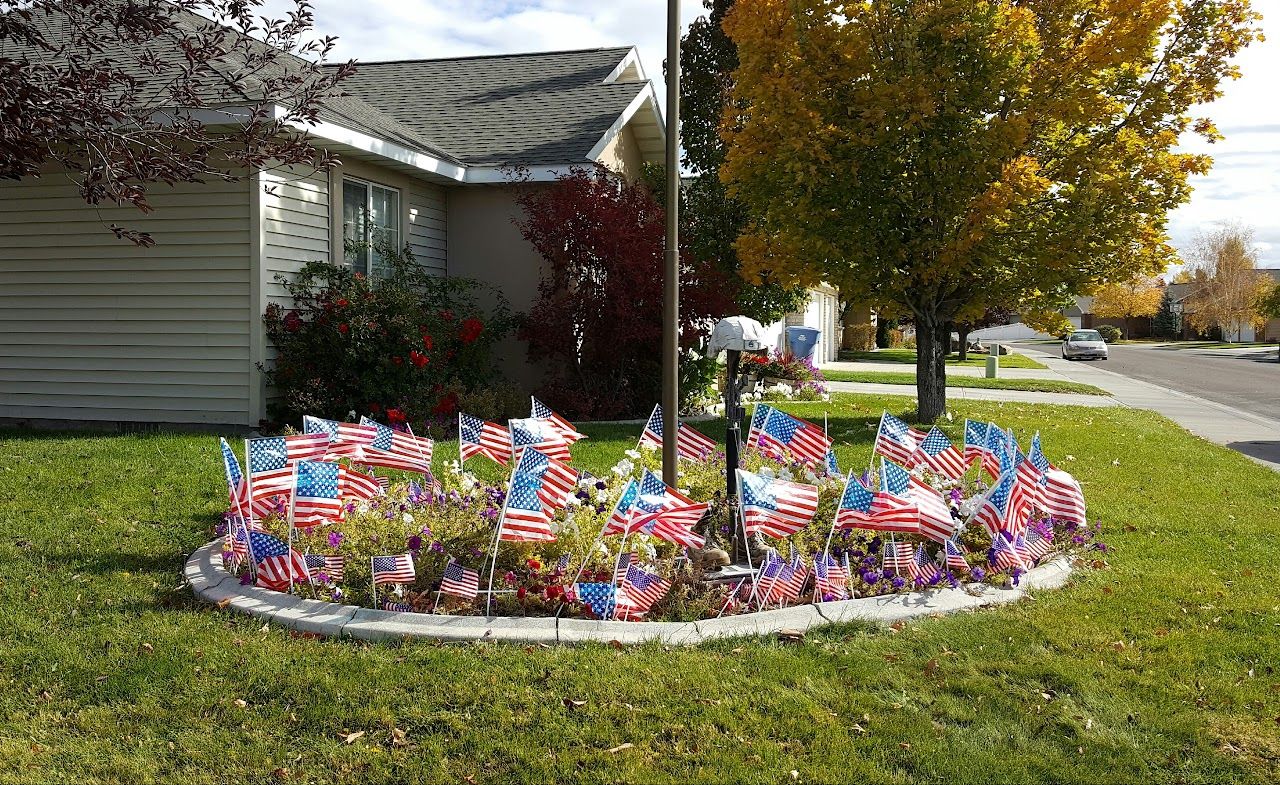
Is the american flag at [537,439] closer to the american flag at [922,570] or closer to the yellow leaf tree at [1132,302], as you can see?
the american flag at [922,570]

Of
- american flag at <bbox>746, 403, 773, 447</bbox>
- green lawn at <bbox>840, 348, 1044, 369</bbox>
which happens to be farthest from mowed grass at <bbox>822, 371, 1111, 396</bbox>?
american flag at <bbox>746, 403, 773, 447</bbox>

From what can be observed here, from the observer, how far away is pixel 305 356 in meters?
11.0

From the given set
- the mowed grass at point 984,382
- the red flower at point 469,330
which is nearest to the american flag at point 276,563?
the red flower at point 469,330

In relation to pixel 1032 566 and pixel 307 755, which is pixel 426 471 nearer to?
pixel 307 755

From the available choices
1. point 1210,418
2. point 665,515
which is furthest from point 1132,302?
point 665,515

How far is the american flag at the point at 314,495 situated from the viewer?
5.27 metres

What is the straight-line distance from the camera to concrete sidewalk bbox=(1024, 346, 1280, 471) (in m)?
13.3

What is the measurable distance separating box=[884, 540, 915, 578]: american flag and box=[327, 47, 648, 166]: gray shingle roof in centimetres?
922

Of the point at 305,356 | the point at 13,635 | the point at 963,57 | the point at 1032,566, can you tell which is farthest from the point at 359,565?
the point at 963,57

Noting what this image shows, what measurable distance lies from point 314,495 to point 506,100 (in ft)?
40.3

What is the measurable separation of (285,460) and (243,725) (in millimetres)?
2057

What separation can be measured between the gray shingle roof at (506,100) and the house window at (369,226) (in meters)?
1.48

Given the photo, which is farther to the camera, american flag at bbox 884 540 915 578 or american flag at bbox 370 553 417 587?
american flag at bbox 884 540 915 578

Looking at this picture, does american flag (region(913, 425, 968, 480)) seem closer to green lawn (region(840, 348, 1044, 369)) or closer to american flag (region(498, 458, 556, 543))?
american flag (region(498, 458, 556, 543))
